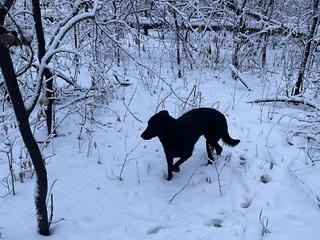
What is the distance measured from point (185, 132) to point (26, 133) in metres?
1.90

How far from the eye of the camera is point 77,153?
4.96 m

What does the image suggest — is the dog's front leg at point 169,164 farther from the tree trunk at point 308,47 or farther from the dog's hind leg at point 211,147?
the tree trunk at point 308,47

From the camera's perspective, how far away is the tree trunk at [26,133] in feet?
8.75

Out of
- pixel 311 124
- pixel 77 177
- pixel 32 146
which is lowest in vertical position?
pixel 77 177

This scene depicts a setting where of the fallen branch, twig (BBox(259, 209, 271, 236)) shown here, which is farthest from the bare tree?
the fallen branch

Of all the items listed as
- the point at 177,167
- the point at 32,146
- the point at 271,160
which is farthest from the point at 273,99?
the point at 32,146

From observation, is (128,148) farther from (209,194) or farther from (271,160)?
(271,160)

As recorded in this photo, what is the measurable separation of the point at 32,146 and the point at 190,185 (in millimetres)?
1930

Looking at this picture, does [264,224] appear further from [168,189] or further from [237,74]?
[237,74]

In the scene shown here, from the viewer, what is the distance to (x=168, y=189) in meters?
4.20

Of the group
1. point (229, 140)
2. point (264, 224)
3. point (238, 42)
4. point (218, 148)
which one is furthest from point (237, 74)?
point (264, 224)

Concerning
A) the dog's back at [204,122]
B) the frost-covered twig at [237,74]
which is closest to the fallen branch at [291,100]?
the frost-covered twig at [237,74]

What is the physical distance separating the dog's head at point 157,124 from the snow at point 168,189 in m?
0.39

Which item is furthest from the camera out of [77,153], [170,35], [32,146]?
[170,35]
